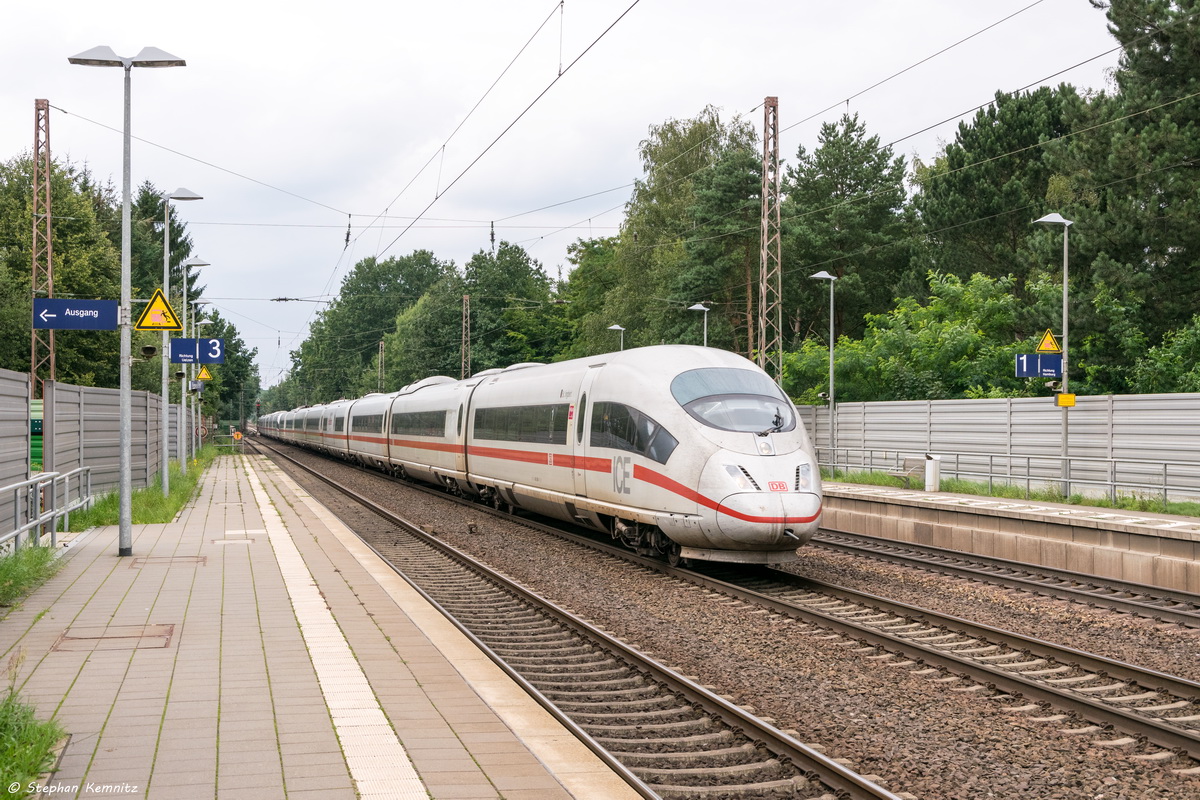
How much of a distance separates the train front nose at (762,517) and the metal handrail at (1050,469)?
923cm

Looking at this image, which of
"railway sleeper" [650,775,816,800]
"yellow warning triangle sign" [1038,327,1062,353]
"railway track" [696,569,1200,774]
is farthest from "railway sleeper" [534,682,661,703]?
"yellow warning triangle sign" [1038,327,1062,353]

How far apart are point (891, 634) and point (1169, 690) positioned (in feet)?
7.68

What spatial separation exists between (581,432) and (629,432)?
1.95 meters

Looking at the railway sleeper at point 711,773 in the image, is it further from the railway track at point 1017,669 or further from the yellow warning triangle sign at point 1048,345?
the yellow warning triangle sign at point 1048,345

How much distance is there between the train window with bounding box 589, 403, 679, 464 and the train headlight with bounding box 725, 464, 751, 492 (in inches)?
34.6

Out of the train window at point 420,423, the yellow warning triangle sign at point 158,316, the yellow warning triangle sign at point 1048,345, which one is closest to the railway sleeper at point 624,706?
the yellow warning triangle sign at point 158,316

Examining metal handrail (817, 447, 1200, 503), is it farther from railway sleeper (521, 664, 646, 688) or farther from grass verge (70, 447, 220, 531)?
grass verge (70, 447, 220, 531)

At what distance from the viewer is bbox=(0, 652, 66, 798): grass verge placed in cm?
471

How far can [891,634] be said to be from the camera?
31.8 ft

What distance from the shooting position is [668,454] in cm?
1309

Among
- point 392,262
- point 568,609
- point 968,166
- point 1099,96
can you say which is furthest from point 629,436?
point 392,262

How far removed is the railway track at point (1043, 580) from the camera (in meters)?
11.6

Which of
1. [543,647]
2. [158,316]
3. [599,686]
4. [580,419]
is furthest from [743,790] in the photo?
[158,316]

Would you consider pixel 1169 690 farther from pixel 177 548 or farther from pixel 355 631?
pixel 177 548
